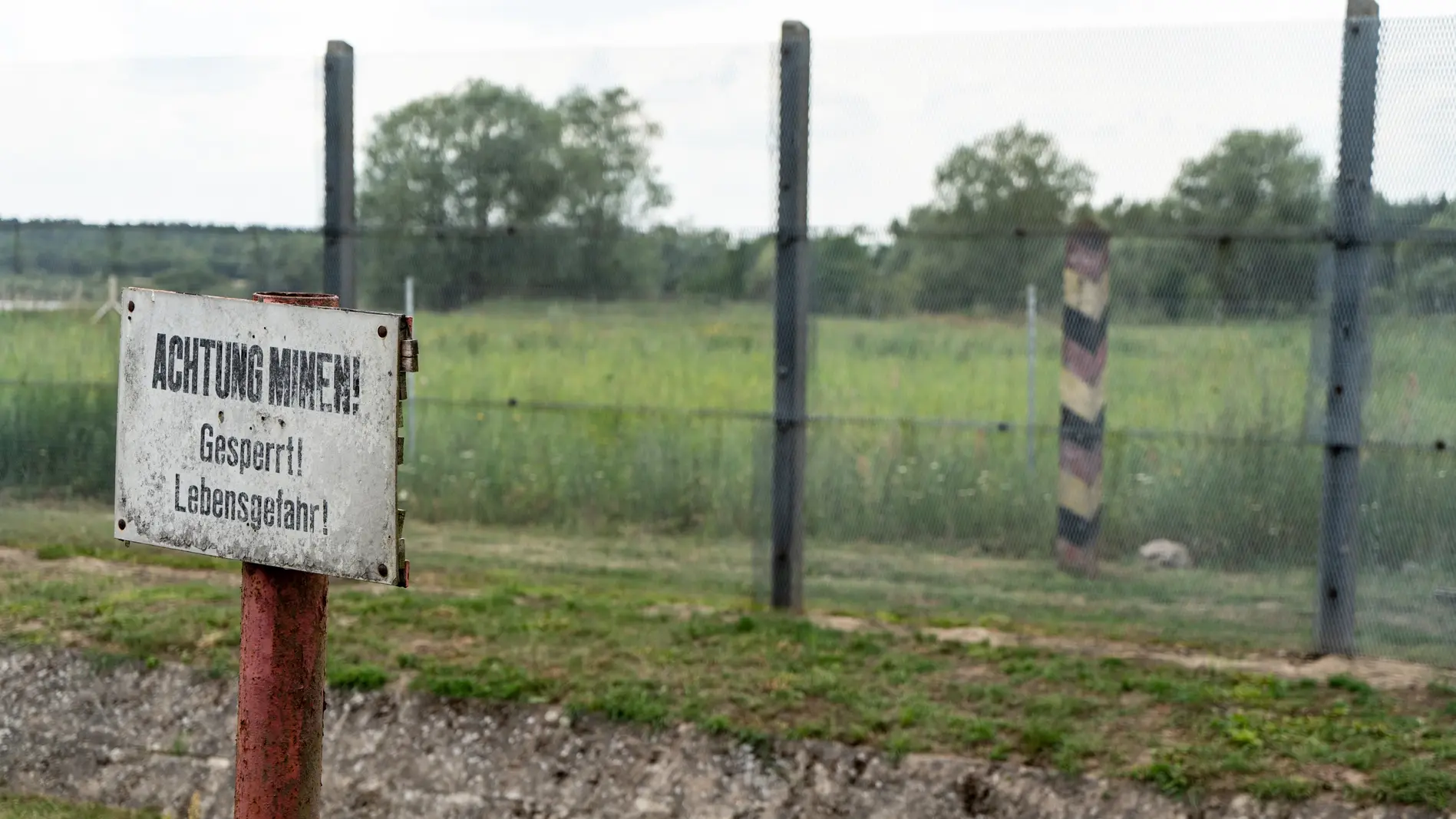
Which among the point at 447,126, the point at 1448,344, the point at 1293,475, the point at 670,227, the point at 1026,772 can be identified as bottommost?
the point at 1026,772

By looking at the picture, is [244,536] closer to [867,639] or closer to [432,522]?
[867,639]

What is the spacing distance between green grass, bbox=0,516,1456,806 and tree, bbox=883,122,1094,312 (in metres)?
1.50

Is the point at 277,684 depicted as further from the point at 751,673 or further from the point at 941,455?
the point at 941,455

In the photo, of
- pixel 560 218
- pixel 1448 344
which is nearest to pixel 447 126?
pixel 560 218

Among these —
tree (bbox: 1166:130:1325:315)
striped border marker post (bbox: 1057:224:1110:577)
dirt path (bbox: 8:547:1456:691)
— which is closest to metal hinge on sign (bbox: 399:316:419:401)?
dirt path (bbox: 8:547:1456:691)

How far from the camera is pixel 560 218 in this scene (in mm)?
7766

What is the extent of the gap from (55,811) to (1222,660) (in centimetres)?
462

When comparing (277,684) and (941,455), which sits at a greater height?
(941,455)

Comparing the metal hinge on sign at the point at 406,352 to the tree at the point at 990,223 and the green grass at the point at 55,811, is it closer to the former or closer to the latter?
the green grass at the point at 55,811

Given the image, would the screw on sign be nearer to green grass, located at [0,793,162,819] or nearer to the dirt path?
green grass, located at [0,793,162,819]

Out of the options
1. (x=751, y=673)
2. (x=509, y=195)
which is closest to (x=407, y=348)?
(x=751, y=673)

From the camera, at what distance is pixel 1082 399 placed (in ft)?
22.6

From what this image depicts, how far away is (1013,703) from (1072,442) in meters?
1.51

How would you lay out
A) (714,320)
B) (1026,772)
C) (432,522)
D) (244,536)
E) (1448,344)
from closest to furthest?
(244,536)
(1026,772)
(1448,344)
(714,320)
(432,522)
